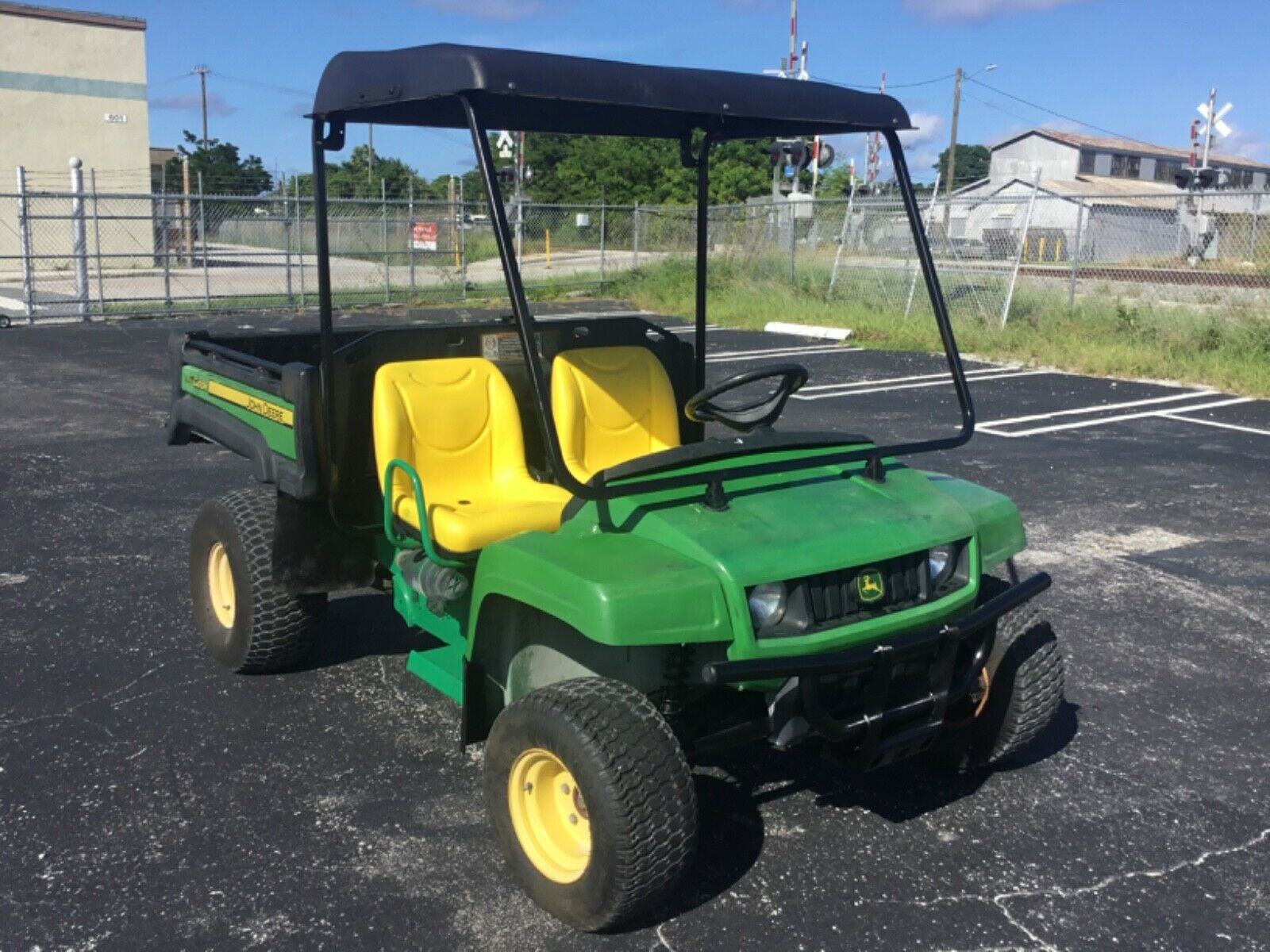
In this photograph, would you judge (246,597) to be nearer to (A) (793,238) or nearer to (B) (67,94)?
(A) (793,238)

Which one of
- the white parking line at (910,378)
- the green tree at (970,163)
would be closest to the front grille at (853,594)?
the white parking line at (910,378)

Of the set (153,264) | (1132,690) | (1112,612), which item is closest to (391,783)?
(1132,690)

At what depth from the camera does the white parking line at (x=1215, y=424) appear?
9.94 m

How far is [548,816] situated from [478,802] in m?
0.58

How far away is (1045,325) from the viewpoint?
15.2 metres

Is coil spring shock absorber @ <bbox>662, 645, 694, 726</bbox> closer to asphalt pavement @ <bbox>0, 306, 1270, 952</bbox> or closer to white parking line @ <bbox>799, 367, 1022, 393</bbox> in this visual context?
asphalt pavement @ <bbox>0, 306, 1270, 952</bbox>

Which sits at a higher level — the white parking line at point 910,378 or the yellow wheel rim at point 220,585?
the white parking line at point 910,378

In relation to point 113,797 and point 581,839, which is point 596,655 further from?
point 113,797

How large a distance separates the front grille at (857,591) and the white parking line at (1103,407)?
23.3 feet

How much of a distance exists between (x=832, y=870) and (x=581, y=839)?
0.73 meters

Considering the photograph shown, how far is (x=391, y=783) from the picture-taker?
12.7ft

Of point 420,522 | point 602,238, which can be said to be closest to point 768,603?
point 420,522

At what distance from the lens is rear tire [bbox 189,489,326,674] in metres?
4.45

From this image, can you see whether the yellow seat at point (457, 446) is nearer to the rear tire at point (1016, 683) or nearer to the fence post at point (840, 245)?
the rear tire at point (1016, 683)
